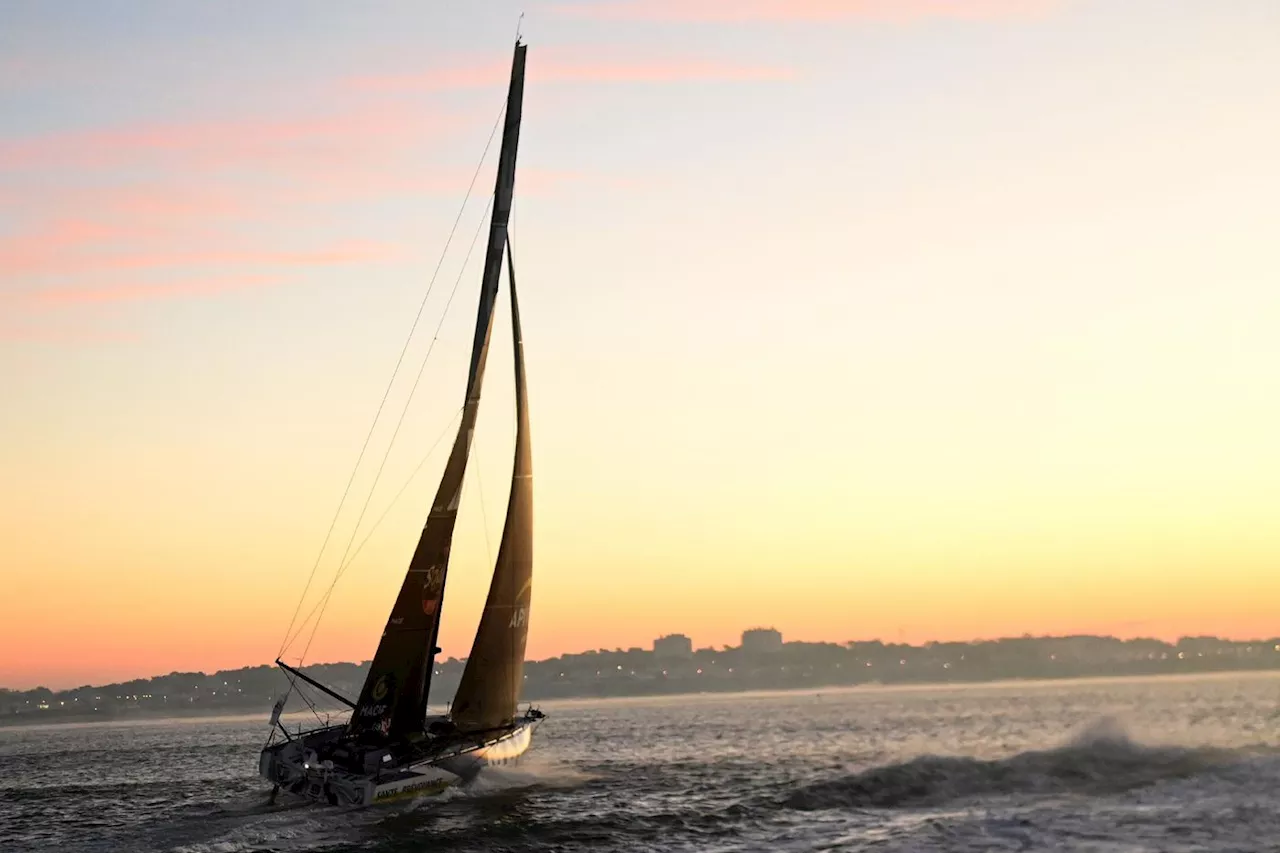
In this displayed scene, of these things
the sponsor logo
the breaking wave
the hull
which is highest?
the hull

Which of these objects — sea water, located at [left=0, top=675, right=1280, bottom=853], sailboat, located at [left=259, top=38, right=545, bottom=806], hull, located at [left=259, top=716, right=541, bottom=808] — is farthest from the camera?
sailboat, located at [left=259, top=38, right=545, bottom=806]

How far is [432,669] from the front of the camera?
37.6 metres

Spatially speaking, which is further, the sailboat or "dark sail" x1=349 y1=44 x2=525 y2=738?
"dark sail" x1=349 y1=44 x2=525 y2=738

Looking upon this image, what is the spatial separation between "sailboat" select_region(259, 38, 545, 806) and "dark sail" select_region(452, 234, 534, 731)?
4 cm

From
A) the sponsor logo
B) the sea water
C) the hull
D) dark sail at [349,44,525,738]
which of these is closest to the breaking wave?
the sea water

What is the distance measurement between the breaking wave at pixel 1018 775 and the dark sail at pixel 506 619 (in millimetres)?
11929

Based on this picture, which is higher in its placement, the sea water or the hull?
the hull

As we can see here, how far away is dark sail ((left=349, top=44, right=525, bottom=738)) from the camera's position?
36500 mm

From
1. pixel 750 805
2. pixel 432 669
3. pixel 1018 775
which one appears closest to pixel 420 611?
pixel 432 669

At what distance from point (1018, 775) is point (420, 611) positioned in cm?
2754

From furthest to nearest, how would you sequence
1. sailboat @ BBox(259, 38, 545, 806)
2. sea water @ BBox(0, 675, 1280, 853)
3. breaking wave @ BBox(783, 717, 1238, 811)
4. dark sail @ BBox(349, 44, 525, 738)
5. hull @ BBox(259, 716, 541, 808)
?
breaking wave @ BBox(783, 717, 1238, 811), dark sail @ BBox(349, 44, 525, 738), sailboat @ BBox(259, 38, 545, 806), hull @ BBox(259, 716, 541, 808), sea water @ BBox(0, 675, 1280, 853)

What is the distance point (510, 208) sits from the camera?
38.7 m

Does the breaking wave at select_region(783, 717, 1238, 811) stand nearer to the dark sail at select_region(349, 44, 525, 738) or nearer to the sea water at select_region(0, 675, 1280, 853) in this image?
the sea water at select_region(0, 675, 1280, 853)

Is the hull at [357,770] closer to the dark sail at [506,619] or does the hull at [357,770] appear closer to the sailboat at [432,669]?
the sailboat at [432,669]
